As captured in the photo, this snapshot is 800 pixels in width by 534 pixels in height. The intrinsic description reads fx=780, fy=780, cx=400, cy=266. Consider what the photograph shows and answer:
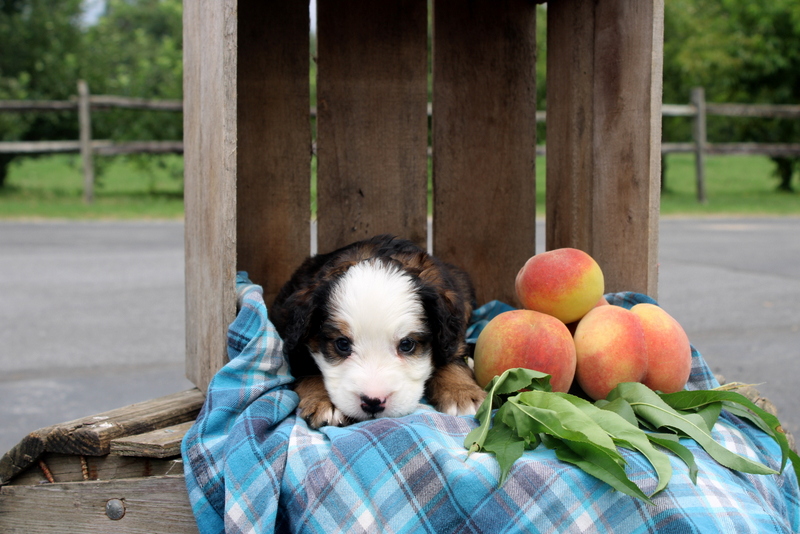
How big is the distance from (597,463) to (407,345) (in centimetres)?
73

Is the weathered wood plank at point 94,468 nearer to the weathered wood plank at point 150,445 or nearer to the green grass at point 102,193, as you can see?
the weathered wood plank at point 150,445

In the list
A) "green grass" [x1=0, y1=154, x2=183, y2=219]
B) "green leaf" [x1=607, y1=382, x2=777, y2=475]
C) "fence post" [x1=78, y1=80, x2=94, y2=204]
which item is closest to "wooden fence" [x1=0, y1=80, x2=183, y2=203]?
"fence post" [x1=78, y1=80, x2=94, y2=204]

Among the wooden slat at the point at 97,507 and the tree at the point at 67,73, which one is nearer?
the wooden slat at the point at 97,507

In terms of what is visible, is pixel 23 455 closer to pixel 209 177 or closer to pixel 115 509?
pixel 115 509

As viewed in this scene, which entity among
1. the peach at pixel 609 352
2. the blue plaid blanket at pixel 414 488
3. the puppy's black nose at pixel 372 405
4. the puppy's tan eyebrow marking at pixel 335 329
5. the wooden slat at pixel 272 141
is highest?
the wooden slat at pixel 272 141

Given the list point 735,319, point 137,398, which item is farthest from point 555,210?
point 735,319

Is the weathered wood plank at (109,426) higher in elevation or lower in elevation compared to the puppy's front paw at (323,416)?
lower

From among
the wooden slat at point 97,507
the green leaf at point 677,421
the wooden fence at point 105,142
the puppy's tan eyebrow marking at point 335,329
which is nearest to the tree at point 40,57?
the wooden fence at point 105,142

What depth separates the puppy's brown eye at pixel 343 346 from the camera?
245cm

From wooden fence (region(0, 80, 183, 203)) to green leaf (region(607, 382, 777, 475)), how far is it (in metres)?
15.4

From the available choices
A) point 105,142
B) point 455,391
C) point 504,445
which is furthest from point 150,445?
point 105,142

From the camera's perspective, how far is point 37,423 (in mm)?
4688

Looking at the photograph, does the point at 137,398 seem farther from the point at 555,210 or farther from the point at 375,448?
the point at 375,448

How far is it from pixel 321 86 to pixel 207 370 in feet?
5.17
